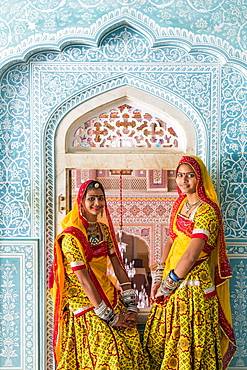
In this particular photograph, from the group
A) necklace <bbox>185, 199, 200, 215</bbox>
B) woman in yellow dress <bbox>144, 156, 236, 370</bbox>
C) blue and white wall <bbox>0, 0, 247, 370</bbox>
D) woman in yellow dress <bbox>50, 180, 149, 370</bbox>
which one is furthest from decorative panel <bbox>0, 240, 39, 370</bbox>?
necklace <bbox>185, 199, 200, 215</bbox>

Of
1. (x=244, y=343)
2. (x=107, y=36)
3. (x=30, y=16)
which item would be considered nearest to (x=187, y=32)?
(x=107, y=36)

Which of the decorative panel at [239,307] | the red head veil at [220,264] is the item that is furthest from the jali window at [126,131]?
the decorative panel at [239,307]

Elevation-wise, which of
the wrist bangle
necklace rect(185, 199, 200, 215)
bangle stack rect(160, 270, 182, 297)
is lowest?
bangle stack rect(160, 270, 182, 297)

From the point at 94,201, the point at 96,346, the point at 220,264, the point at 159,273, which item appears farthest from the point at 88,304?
the point at 220,264

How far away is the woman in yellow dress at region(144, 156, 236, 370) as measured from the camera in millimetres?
2611

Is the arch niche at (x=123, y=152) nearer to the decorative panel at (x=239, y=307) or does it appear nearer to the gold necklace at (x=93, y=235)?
the gold necklace at (x=93, y=235)

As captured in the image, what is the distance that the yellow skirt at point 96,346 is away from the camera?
8.41ft

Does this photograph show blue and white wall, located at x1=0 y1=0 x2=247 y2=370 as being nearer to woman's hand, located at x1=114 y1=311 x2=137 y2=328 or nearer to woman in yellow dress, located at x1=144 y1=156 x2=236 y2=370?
woman in yellow dress, located at x1=144 y1=156 x2=236 y2=370

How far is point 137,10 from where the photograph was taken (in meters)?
2.97

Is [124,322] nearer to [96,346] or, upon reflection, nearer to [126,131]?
[96,346]

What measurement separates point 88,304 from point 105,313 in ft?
0.46

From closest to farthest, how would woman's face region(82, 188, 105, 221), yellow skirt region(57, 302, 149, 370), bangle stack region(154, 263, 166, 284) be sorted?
yellow skirt region(57, 302, 149, 370) < woman's face region(82, 188, 105, 221) < bangle stack region(154, 263, 166, 284)

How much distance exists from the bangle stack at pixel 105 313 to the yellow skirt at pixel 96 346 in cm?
4

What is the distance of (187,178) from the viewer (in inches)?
108
